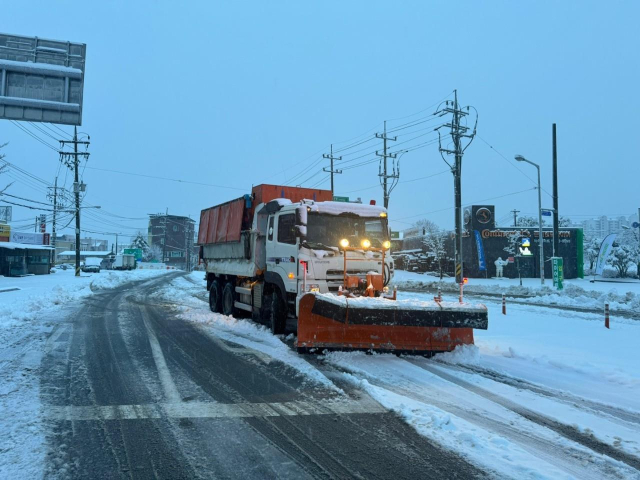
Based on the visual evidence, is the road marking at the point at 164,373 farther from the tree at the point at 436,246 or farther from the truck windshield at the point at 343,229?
the tree at the point at 436,246

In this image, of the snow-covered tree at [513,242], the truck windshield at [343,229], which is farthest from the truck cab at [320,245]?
the snow-covered tree at [513,242]

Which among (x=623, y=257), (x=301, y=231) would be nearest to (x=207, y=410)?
(x=301, y=231)

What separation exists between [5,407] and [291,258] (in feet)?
17.6

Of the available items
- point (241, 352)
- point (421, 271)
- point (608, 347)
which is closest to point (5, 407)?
point (241, 352)

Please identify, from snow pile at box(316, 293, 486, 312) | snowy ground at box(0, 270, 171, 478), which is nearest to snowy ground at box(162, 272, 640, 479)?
snow pile at box(316, 293, 486, 312)

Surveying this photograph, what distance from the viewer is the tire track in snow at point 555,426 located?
4.07 metres

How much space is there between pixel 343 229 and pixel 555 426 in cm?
571

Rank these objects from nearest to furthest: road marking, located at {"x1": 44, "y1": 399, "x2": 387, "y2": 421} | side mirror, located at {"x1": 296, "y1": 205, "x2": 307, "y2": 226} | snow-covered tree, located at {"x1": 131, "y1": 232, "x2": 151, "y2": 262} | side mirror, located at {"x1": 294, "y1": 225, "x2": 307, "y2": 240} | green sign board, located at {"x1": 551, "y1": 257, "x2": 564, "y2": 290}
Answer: road marking, located at {"x1": 44, "y1": 399, "x2": 387, "y2": 421}
side mirror, located at {"x1": 294, "y1": 225, "x2": 307, "y2": 240}
side mirror, located at {"x1": 296, "y1": 205, "x2": 307, "y2": 226}
green sign board, located at {"x1": 551, "y1": 257, "x2": 564, "y2": 290}
snow-covered tree, located at {"x1": 131, "y1": 232, "x2": 151, "y2": 262}

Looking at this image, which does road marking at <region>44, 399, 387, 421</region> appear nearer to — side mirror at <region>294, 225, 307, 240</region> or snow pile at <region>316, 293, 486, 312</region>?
snow pile at <region>316, 293, 486, 312</region>

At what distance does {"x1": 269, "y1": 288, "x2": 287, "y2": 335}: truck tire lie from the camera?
1001 cm

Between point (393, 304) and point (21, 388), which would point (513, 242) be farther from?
point (21, 388)

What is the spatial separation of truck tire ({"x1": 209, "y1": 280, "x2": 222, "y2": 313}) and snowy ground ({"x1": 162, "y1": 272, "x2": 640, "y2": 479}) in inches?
166

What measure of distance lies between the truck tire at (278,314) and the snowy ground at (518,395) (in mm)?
288

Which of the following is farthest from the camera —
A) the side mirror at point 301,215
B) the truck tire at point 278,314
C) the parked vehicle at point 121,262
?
the parked vehicle at point 121,262
